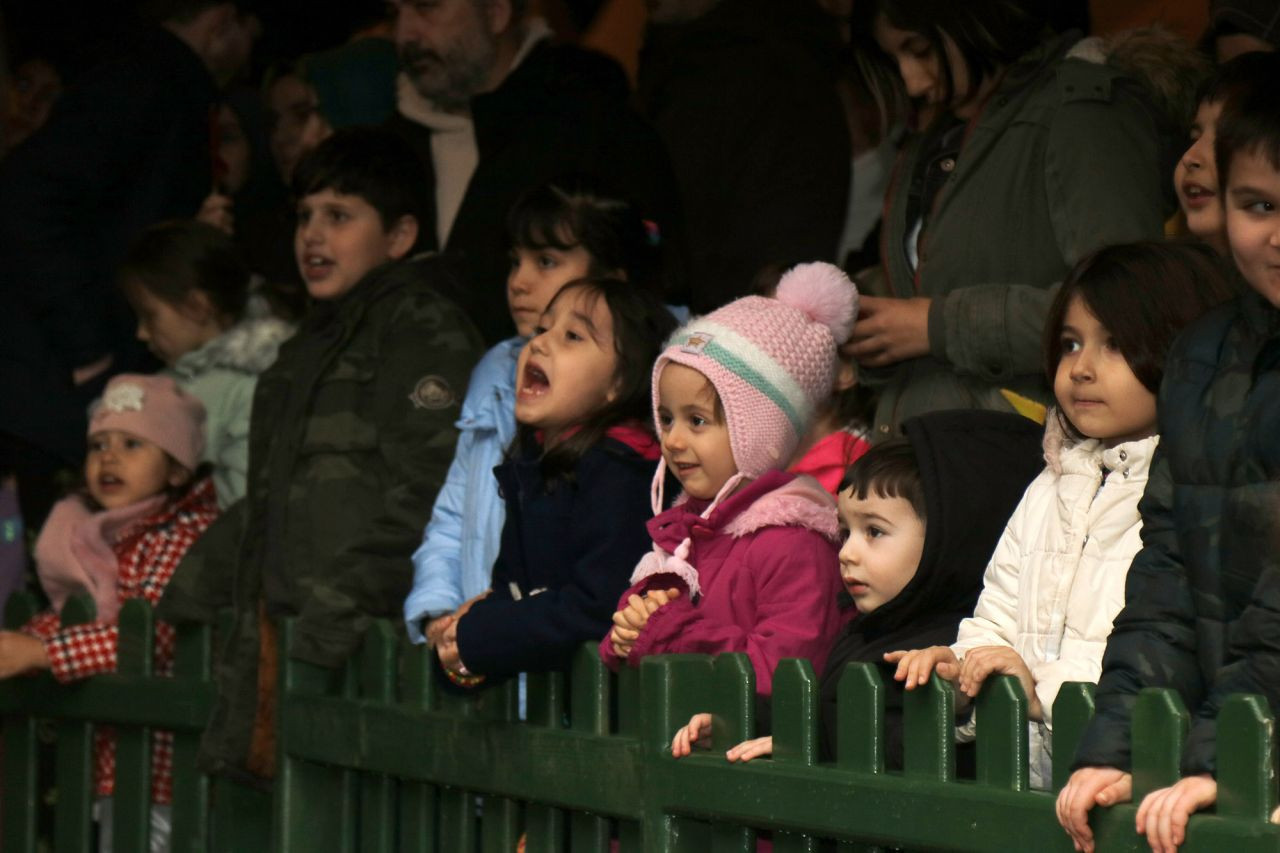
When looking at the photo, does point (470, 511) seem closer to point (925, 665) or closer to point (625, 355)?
point (625, 355)

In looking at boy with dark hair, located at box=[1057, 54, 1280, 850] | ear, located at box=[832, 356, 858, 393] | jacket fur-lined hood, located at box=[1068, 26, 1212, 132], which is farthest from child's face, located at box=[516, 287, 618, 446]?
boy with dark hair, located at box=[1057, 54, 1280, 850]

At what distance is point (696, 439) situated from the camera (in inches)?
161

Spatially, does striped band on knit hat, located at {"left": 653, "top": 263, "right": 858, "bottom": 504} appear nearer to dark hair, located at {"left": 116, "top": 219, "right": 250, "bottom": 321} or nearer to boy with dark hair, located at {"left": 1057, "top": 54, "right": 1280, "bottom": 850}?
boy with dark hair, located at {"left": 1057, "top": 54, "right": 1280, "bottom": 850}

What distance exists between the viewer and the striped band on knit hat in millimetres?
4066

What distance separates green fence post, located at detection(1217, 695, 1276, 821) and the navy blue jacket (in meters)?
1.65

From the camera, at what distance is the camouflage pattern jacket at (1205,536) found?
2.89 m

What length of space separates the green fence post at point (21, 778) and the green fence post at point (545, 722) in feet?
7.10

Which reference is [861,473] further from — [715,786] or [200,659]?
[200,659]

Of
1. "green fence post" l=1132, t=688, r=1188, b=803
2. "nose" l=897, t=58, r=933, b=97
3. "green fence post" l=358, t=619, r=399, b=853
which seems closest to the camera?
"green fence post" l=1132, t=688, r=1188, b=803

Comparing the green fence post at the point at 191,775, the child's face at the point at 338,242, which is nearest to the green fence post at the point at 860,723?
the green fence post at the point at 191,775

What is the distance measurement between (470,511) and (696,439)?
0.84 m

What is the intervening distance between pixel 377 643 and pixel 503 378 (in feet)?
2.20

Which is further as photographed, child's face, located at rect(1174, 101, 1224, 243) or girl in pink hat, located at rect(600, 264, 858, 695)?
girl in pink hat, located at rect(600, 264, 858, 695)

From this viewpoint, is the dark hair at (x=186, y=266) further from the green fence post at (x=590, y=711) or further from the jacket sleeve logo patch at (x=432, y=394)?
the green fence post at (x=590, y=711)
